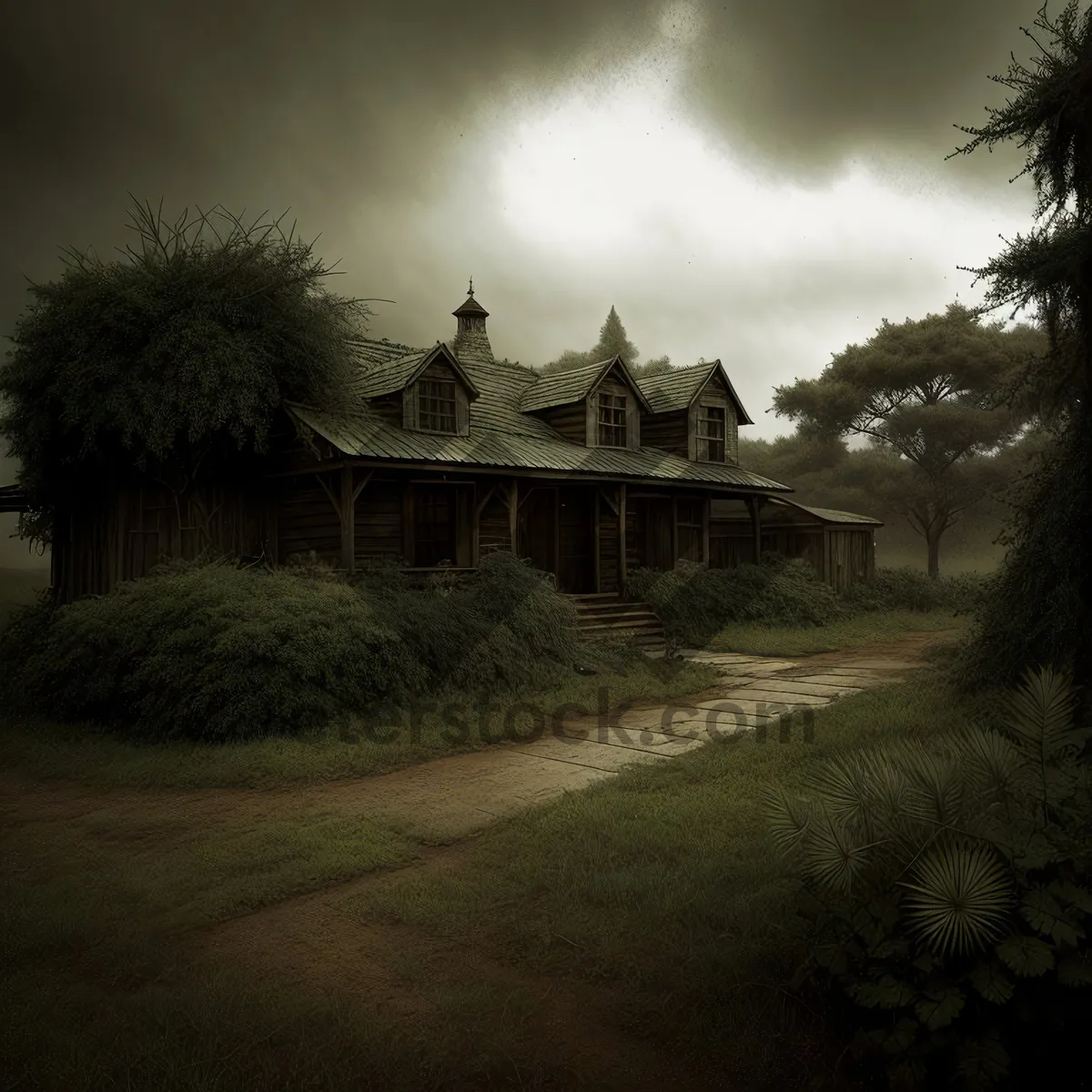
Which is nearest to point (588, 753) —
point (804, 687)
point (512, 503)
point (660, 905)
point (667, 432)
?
point (660, 905)

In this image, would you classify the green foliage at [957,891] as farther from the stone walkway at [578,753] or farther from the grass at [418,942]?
the stone walkway at [578,753]

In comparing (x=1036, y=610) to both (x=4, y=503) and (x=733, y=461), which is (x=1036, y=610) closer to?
(x=733, y=461)

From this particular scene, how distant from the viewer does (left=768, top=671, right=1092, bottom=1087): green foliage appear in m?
2.91

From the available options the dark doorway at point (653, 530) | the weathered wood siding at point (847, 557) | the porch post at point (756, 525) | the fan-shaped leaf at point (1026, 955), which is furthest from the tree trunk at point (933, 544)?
the fan-shaped leaf at point (1026, 955)

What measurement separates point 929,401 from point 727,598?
20.5 metres

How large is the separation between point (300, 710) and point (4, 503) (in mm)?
14518

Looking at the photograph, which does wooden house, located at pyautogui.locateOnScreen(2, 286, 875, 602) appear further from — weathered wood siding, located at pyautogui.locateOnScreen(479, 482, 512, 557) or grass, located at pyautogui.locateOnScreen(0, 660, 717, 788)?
grass, located at pyautogui.locateOnScreen(0, 660, 717, 788)

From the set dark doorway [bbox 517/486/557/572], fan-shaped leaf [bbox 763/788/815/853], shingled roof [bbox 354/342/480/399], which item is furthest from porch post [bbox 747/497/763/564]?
fan-shaped leaf [bbox 763/788/815/853]

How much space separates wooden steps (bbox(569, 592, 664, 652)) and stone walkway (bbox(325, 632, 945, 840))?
3427 millimetres

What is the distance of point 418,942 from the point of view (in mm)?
4555

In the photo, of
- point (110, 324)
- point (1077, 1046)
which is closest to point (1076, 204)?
point (1077, 1046)

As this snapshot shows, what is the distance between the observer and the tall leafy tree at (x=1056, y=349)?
7207 millimetres

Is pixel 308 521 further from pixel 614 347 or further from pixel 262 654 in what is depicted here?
pixel 614 347

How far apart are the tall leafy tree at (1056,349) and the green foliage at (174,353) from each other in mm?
11014
